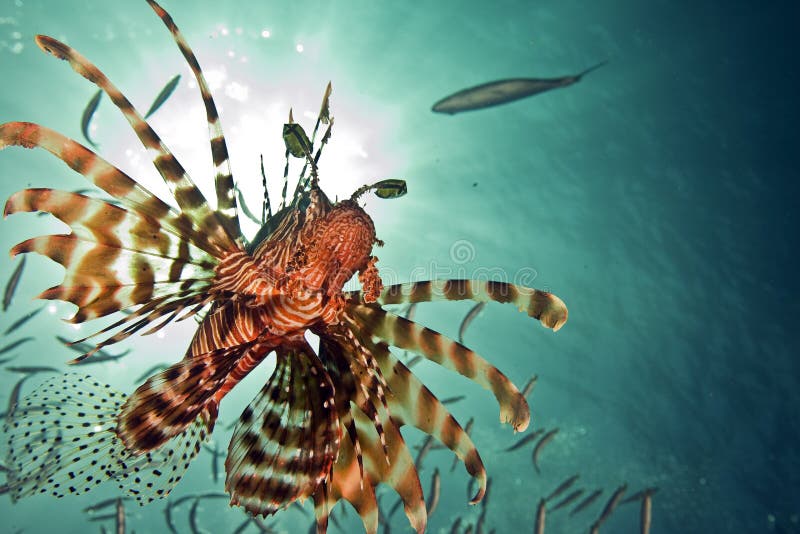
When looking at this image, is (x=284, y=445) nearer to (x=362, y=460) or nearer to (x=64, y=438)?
(x=362, y=460)

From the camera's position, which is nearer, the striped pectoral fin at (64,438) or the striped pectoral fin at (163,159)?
the striped pectoral fin at (163,159)

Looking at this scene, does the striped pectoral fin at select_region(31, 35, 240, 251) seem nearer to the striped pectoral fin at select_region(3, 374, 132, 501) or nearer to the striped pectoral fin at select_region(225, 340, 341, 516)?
the striped pectoral fin at select_region(225, 340, 341, 516)

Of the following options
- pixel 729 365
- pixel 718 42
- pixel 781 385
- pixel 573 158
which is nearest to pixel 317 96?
pixel 573 158

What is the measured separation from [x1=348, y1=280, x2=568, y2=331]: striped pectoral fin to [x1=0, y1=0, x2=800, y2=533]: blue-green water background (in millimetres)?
5606

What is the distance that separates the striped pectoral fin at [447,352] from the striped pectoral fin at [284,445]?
14.4 inches

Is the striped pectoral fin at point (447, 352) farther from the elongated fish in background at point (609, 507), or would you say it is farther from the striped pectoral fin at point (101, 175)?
the elongated fish in background at point (609, 507)

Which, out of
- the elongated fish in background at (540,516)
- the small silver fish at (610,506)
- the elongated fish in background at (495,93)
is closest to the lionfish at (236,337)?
the elongated fish in background at (495,93)

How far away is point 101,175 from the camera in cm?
164

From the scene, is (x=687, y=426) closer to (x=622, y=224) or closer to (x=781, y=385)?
(x=781, y=385)

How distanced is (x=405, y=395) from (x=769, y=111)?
1385 centimetres

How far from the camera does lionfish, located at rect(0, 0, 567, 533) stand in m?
1.70

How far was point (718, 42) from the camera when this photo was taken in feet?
34.5

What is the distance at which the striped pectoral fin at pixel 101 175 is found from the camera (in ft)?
5.13

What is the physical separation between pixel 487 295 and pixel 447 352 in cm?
34
